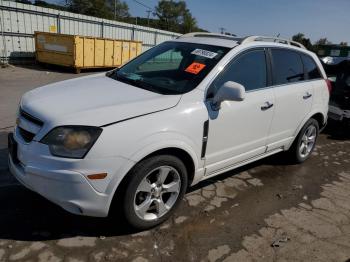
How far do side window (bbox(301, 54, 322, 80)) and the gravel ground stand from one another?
1.48m

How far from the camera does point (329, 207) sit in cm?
410

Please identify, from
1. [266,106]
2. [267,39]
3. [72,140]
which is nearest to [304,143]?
[266,106]

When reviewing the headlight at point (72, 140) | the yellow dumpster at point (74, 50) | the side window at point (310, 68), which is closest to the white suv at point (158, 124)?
the headlight at point (72, 140)

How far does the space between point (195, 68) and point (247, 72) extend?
641 mm

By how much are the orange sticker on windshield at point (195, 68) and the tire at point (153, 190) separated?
974 millimetres

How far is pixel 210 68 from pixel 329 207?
7.10 ft

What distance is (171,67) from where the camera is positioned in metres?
4.03

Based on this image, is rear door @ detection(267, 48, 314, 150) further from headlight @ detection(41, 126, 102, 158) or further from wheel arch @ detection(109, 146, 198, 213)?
headlight @ detection(41, 126, 102, 158)

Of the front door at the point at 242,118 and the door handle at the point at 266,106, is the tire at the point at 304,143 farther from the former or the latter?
the door handle at the point at 266,106

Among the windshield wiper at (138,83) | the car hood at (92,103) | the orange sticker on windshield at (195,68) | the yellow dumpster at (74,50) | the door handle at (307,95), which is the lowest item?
the yellow dumpster at (74,50)

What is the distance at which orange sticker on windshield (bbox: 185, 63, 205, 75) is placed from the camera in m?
3.63

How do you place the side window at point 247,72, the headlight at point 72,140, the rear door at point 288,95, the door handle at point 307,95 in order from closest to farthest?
the headlight at point 72,140, the side window at point 247,72, the rear door at point 288,95, the door handle at point 307,95

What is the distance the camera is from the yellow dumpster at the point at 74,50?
630 inches

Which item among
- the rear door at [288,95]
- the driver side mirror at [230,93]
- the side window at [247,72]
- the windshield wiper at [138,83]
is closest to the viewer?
the driver side mirror at [230,93]
